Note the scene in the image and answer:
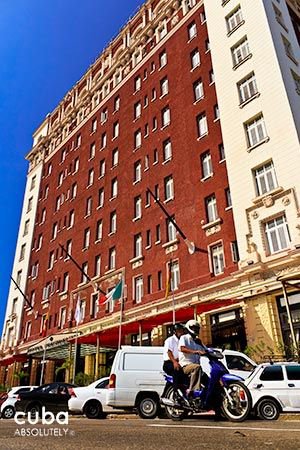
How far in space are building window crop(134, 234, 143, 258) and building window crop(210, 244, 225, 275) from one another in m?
7.04

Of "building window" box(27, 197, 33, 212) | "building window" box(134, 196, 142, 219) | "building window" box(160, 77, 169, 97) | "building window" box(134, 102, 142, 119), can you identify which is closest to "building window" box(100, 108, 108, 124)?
"building window" box(134, 102, 142, 119)

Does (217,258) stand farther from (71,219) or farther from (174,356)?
(71,219)

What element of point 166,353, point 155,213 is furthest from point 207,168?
point 166,353

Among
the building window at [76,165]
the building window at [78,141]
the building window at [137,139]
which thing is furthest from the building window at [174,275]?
the building window at [78,141]

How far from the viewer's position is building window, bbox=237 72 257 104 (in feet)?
80.5

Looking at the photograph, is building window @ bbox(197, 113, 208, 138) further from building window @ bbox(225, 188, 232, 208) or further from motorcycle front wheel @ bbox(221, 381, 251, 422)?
motorcycle front wheel @ bbox(221, 381, 251, 422)

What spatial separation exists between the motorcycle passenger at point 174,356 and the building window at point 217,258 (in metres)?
14.3

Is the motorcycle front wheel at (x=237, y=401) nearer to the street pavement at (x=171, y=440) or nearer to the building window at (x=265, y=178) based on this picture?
the street pavement at (x=171, y=440)

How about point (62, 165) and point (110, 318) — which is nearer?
point (110, 318)

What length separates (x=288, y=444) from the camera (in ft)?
15.6

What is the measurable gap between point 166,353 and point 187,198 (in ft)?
61.6

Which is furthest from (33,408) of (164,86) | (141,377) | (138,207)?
(164,86)

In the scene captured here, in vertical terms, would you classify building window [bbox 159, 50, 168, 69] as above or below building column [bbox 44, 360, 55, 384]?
above

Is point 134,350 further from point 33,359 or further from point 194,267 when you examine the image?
point 33,359
